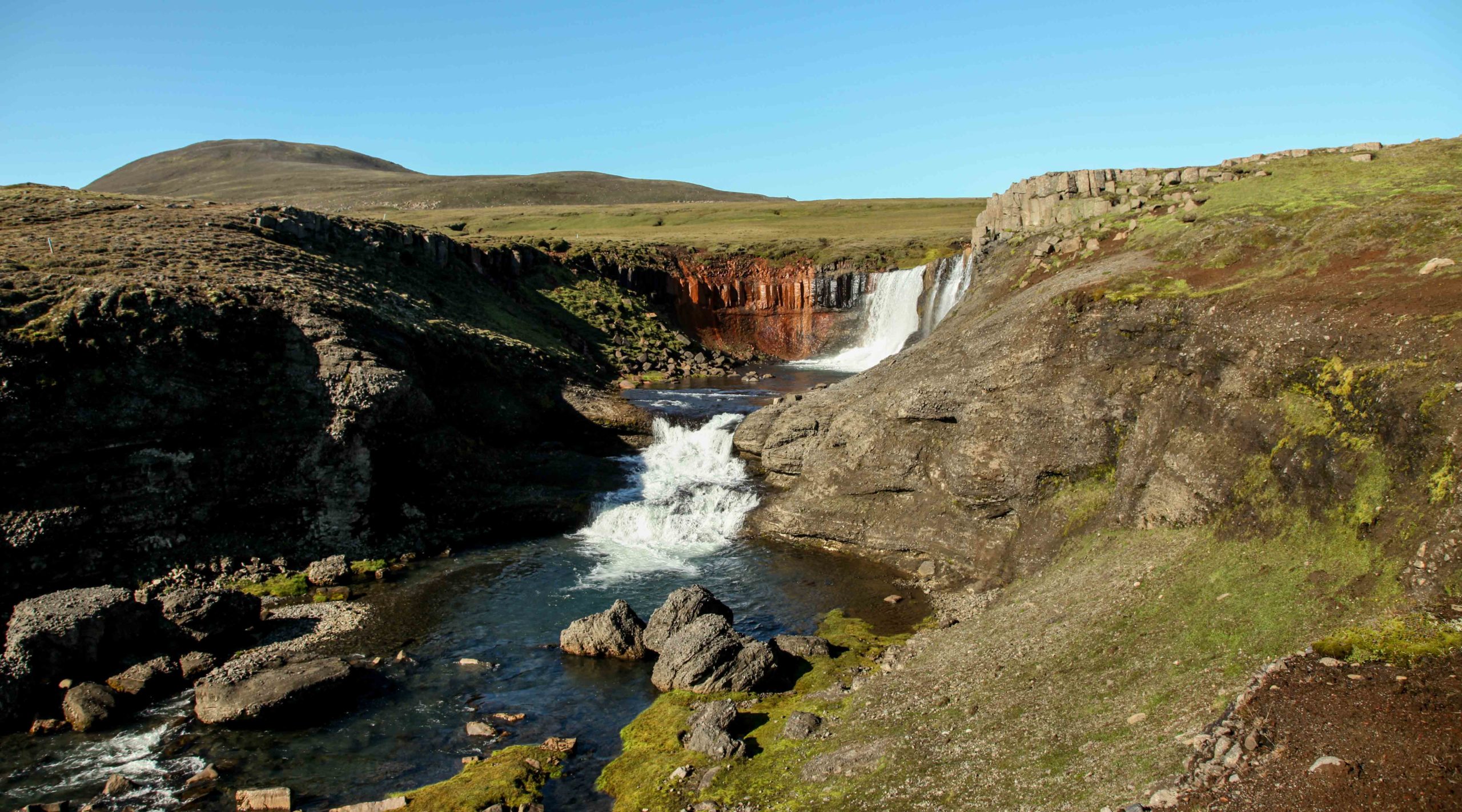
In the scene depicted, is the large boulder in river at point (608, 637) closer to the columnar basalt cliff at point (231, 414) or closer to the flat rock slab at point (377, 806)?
the flat rock slab at point (377, 806)

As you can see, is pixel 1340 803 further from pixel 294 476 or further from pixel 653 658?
pixel 294 476

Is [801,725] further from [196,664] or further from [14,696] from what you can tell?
[14,696]

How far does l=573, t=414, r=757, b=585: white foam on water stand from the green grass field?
157 ft

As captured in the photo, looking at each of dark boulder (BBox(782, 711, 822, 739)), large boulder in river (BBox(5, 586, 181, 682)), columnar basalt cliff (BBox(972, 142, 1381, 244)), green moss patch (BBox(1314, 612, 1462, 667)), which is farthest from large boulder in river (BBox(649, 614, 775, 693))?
columnar basalt cliff (BBox(972, 142, 1381, 244))

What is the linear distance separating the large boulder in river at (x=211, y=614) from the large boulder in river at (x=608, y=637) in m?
9.20

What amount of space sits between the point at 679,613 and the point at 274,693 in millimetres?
9157

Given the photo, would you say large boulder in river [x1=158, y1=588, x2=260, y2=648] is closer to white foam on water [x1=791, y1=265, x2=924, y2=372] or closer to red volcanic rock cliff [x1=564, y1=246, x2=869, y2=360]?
white foam on water [x1=791, y1=265, x2=924, y2=372]

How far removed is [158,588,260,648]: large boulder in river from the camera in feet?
73.0

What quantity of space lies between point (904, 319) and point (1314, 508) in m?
54.1

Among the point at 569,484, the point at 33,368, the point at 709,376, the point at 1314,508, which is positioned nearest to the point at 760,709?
the point at 1314,508

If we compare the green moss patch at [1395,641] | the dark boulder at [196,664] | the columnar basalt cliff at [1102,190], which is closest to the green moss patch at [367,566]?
the dark boulder at [196,664]

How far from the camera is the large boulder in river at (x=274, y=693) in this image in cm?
1797

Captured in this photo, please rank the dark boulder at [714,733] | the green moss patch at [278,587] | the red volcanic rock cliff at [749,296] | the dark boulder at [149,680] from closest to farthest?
the dark boulder at [714,733]
the dark boulder at [149,680]
the green moss patch at [278,587]
the red volcanic rock cliff at [749,296]

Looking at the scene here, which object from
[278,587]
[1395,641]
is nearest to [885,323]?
[278,587]
